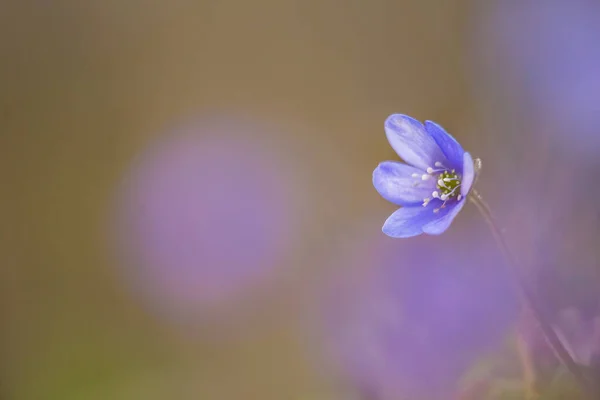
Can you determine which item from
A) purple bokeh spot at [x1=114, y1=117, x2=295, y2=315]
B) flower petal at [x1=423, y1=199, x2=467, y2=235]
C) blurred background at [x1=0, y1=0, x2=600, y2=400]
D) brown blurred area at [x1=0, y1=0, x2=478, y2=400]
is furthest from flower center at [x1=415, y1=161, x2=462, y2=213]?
purple bokeh spot at [x1=114, y1=117, x2=295, y2=315]

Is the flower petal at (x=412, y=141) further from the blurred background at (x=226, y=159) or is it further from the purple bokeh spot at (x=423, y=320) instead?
the blurred background at (x=226, y=159)

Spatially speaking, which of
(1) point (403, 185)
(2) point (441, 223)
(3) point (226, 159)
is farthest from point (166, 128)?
(2) point (441, 223)

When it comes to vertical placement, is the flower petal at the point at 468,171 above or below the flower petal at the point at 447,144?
below

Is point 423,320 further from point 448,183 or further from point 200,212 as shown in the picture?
point 200,212

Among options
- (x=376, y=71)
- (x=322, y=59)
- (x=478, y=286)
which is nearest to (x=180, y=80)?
(x=322, y=59)

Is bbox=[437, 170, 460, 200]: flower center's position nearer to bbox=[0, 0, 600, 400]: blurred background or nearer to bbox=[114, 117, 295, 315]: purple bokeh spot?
bbox=[0, 0, 600, 400]: blurred background

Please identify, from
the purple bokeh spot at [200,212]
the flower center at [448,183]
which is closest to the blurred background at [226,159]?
the purple bokeh spot at [200,212]
